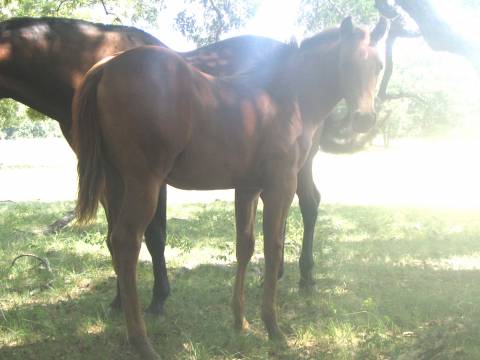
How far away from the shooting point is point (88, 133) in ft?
8.82

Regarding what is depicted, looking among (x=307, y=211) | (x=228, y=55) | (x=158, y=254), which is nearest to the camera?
(x=158, y=254)

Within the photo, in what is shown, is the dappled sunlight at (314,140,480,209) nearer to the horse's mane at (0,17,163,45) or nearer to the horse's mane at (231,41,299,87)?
the horse's mane at (231,41,299,87)

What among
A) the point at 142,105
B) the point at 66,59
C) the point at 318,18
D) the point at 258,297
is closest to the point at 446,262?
the point at 258,297

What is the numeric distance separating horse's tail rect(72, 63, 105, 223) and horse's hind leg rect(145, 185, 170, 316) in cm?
97

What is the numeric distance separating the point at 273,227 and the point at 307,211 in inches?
69.9

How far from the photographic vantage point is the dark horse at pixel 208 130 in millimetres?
2613

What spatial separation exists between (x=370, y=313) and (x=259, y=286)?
1215mm

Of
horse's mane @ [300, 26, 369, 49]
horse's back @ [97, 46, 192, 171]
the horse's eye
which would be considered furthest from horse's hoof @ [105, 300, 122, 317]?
the horse's eye

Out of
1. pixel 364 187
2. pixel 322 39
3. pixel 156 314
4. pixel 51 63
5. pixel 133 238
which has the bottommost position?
pixel 364 187

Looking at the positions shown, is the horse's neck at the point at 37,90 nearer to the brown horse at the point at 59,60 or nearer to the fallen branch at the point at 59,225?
the brown horse at the point at 59,60

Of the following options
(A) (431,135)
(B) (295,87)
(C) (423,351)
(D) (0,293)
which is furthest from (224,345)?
(A) (431,135)

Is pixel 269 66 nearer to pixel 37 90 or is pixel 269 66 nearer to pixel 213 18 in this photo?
pixel 37 90

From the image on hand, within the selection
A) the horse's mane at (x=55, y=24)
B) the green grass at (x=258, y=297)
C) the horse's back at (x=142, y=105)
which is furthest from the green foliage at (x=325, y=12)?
the horse's back at (x=142, y=105)

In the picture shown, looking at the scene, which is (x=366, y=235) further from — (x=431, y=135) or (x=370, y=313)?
(x=431, y=135)
